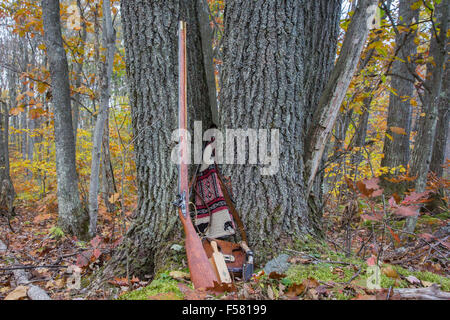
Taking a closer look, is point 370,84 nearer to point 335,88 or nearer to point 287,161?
point 335,88

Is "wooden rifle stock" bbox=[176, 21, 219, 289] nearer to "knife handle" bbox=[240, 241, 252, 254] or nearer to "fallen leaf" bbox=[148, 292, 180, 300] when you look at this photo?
"fallen leaf" bbox=[148, 292, 180, 300]

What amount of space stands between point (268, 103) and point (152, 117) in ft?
3.35

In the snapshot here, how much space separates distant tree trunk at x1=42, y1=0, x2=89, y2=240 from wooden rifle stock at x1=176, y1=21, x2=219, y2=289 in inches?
131

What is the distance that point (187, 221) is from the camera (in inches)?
80.6

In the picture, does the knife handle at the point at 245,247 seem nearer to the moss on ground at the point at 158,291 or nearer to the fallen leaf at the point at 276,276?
the fallen leaf at the point at 276,276

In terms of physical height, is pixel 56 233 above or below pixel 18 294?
below

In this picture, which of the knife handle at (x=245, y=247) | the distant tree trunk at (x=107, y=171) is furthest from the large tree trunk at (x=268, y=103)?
the distant tree trunk at (x=107, y=171)

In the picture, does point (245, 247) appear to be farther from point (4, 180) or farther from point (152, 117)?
point (4, 180)

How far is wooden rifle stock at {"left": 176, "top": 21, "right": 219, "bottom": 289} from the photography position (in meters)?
1.82

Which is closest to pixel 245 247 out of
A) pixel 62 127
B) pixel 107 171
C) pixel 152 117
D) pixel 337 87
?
pixel 152 117

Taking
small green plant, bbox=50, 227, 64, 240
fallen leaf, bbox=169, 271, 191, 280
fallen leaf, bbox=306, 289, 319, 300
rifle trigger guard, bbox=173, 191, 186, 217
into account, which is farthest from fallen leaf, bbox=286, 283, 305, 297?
small green plant, bbox=50, 227, 64, 240

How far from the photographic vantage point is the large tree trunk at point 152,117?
8.06 feet

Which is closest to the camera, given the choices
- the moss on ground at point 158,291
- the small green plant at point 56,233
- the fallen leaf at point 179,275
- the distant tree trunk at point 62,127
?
the moss on ground at point 158,291

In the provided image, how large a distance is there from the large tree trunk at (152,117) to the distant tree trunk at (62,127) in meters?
2.84
